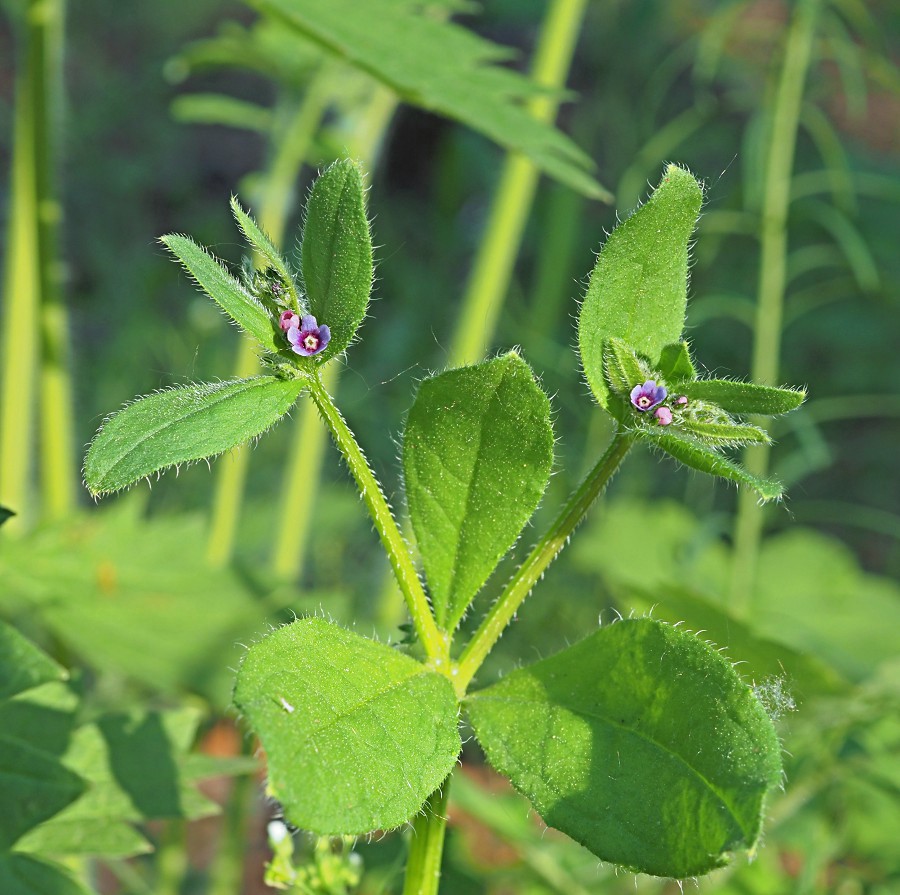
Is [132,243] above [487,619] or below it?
below

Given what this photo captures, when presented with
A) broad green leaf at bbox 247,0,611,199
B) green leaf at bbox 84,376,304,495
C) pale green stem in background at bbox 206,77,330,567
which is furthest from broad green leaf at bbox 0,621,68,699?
pale green stem in background at bbox 206,77,330,567

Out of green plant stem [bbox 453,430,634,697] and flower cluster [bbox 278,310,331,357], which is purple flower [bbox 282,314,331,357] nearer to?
flower cluster [bbox 278,310,331,357]

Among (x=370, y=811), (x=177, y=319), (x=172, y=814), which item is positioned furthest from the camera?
(x=177, y=319)

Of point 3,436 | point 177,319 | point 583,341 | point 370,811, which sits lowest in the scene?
point 177,319

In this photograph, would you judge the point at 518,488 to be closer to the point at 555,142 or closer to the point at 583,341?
the point at 583,341

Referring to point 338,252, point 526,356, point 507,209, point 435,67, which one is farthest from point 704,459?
point 526,356

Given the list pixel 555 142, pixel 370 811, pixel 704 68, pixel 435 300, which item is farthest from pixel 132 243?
pixel 370 811

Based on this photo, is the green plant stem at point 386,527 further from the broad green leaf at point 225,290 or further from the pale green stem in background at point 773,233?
the pale green stem in background at point 773,233
